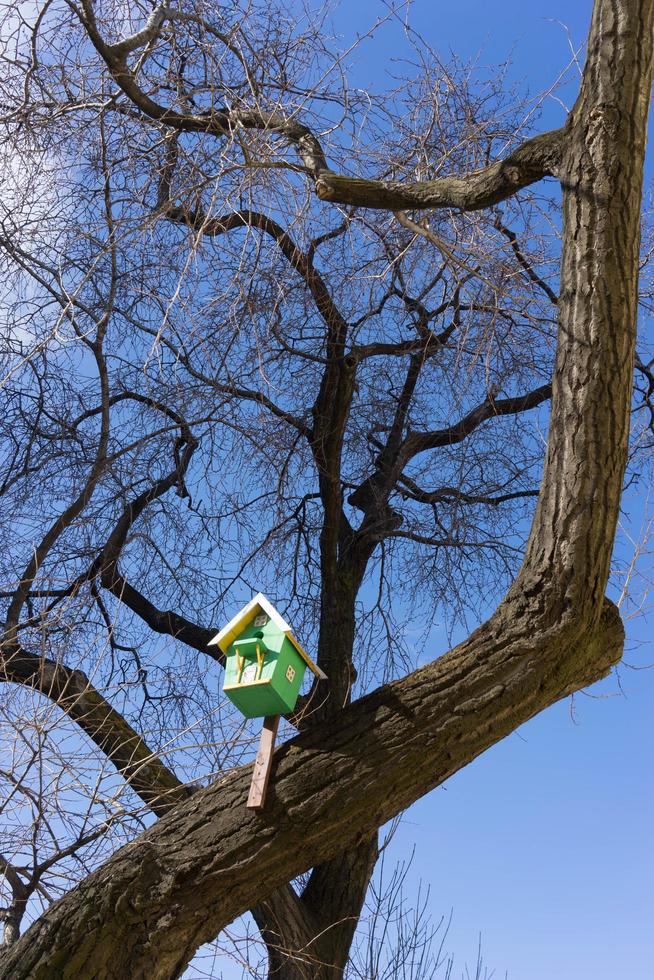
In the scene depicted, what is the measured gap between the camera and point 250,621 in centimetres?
272

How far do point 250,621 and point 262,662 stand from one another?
0.17 m

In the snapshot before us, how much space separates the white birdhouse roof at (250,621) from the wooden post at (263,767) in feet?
0.64

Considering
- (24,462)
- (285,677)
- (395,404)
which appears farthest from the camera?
(395,404)

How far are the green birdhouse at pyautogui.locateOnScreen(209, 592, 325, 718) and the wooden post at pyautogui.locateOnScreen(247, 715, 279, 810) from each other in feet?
0.15

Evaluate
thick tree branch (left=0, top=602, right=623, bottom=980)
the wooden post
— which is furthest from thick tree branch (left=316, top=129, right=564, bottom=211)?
the wooden post

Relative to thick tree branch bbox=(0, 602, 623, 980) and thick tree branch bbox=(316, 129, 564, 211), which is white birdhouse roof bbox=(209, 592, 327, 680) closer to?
thick tree branch bbox=(0, 602, 623, 980)

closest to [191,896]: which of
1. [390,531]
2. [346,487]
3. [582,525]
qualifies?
[582,525]

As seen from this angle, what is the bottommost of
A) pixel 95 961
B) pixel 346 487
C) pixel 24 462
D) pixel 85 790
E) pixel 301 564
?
pixel 95 961

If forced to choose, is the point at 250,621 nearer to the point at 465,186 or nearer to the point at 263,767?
the point at 263,767

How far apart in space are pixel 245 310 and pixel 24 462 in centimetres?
141

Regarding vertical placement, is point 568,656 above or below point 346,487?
below

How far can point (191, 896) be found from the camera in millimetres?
2438

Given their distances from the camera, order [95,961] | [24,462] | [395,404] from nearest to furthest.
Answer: [95,961]
[24,462]
[395,404]

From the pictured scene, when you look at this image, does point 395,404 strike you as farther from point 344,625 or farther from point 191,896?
point 191,896
